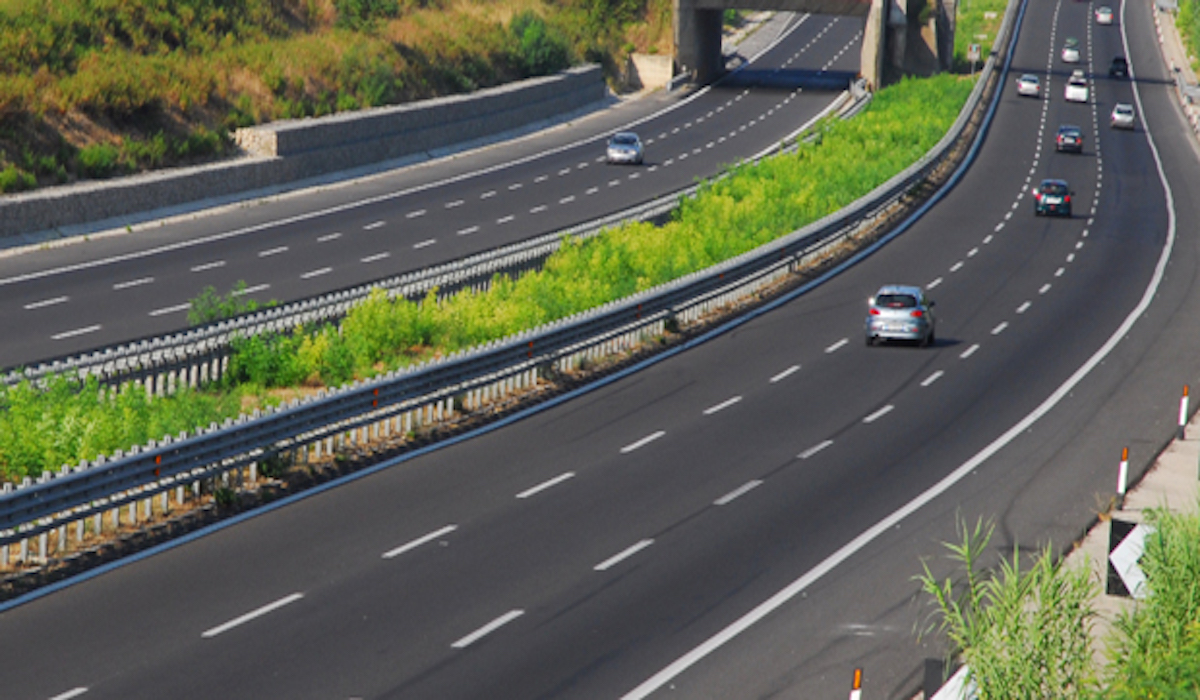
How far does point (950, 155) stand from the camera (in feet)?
230

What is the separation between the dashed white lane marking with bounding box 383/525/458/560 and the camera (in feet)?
58.4

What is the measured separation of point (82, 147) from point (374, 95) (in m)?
18.2

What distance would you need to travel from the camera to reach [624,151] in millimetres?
63906

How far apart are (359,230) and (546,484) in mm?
26167

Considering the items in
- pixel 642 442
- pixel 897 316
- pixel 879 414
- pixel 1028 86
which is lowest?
pixel 1028 86

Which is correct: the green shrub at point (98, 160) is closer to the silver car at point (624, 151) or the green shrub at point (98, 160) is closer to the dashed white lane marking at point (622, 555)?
the silver car at point (624, 151)

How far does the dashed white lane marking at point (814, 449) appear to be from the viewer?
23.4m

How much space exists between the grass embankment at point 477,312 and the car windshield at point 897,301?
19.3ft

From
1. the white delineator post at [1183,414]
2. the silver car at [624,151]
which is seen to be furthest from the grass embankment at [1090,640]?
the silver car at [624,151]

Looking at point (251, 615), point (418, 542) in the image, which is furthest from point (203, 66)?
point (251, 615)

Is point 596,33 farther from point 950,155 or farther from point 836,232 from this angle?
point 836,232

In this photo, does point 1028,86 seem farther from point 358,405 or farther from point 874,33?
point 358,405

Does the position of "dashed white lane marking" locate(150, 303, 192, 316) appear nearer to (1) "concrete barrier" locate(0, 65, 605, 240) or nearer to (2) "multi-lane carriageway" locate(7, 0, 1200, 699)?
(1) "concrete barrier" locate(0, 65, 605, 240)

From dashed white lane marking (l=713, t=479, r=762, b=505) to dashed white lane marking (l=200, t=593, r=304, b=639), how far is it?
256 inches
